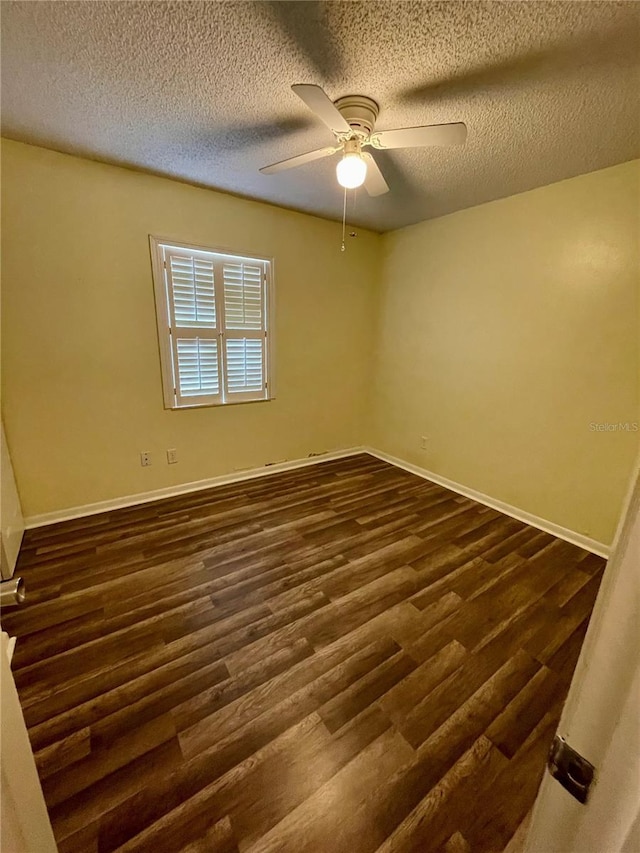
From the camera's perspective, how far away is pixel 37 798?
676 millimetres

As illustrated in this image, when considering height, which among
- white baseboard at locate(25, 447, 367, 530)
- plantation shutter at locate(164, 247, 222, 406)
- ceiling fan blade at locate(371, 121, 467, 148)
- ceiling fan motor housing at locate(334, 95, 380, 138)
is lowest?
white baseboard at locate(25, 447, 367, 530)

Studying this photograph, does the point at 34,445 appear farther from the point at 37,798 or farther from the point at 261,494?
the point at 37,798

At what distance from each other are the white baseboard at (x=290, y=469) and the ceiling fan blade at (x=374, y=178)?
253cm

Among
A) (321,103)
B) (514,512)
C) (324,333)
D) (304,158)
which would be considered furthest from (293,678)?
(324,333)

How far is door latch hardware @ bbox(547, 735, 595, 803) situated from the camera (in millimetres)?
436

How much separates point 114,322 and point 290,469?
208cm

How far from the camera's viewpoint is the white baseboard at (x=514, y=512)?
243 cm

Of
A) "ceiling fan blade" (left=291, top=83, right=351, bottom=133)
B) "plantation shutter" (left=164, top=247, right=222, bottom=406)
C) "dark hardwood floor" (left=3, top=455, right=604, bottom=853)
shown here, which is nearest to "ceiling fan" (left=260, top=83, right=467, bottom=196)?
"ceiling fan blade" (left=291, top=83, right=351, bottom=133)

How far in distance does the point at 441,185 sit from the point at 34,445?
3.49m

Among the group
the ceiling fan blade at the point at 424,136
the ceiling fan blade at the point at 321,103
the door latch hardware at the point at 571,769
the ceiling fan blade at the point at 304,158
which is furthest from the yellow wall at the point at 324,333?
the door latch hardware at the point at 571,769

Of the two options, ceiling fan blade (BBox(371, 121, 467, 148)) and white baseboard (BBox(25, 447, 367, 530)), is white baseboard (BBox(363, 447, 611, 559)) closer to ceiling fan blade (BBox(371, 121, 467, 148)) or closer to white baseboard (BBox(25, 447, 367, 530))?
white baseboard (BBox(25, 447, 367, 530))

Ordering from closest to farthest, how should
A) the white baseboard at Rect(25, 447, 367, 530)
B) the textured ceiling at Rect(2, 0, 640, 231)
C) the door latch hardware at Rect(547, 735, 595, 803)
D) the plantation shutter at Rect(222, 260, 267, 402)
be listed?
the door latch hardware at Rect(547, 735, 595, 803)
the textured ceiling at Rect(2, 0, 640, 231)
the white baseboard at Rect(25, 447, 367, 530)
the plantation shutter at Rect(222, 260, 267, 402)

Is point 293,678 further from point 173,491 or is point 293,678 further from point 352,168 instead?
point 352,168

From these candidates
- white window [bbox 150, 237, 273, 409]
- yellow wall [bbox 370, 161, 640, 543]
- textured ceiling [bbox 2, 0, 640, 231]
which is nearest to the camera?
textured ceiling [bbox 2, 0, 640, 231]
